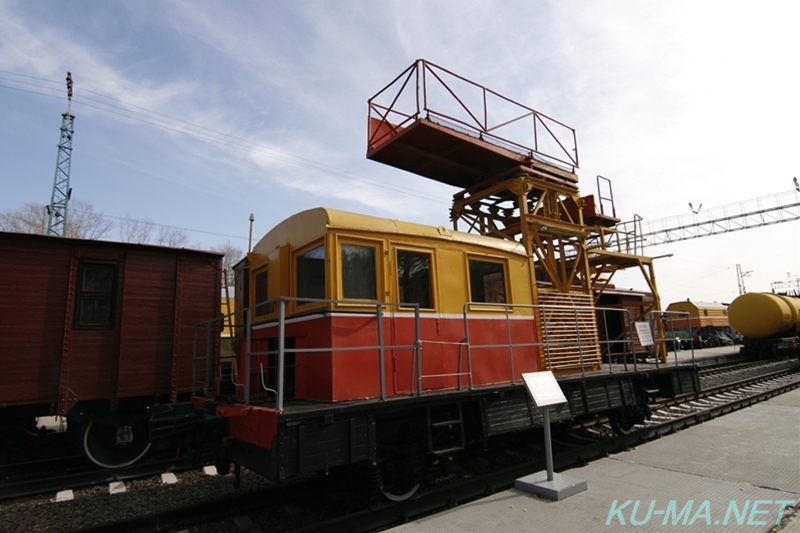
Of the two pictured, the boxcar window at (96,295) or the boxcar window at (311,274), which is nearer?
the boxcar window at (311,274)

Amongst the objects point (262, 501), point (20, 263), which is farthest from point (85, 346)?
point (262, 501)

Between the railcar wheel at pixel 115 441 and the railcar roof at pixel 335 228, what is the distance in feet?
13.5

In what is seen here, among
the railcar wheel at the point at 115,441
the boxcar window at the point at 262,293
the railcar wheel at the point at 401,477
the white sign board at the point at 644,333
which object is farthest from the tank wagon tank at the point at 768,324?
the railcar wheel at the point at 115,441

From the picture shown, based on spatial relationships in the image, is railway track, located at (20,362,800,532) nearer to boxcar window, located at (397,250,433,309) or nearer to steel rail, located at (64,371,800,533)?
steel rail, located at (64,371,800,533)

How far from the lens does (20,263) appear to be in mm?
7828

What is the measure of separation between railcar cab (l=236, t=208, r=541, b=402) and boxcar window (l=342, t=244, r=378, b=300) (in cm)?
1

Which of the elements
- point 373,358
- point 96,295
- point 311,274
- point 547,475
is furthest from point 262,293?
point 547,475

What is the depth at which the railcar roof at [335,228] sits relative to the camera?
554 cm

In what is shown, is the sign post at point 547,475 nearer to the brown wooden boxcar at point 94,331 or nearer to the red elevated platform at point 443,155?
the red elevated platform at point 443,155

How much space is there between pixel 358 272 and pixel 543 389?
2559 millimetres

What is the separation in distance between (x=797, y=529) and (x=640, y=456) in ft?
8.93

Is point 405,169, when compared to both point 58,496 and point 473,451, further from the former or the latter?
point 58,496

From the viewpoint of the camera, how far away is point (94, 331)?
26.8 feet

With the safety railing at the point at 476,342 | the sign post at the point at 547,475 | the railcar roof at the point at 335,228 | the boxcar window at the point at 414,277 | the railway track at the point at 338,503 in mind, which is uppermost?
the railcar roof at the point at 335,228
